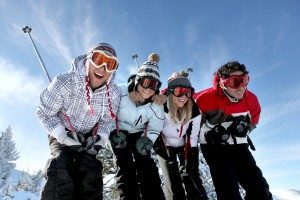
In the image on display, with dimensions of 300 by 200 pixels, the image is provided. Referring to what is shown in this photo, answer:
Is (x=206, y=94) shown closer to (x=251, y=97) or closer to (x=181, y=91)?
(x=181, y=91)

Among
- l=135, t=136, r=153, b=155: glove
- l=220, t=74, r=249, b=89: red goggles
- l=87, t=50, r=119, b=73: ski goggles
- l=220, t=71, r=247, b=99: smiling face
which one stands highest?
l=220, t=74, r=249, b=89: red goggles

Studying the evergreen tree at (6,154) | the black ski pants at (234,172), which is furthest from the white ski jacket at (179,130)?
the evergreen tree at (6,154)

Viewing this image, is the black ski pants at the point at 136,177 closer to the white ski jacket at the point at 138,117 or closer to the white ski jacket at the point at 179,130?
the white ski jacket at the point at 138,117

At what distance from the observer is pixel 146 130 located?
6449mm

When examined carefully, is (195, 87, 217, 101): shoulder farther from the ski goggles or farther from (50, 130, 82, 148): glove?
(50, 130, 82, 148): glove

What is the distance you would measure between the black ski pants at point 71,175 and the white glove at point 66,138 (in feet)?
0.29

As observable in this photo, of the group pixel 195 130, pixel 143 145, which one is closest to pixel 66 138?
pixel 143 145

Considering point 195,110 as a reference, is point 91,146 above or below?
below

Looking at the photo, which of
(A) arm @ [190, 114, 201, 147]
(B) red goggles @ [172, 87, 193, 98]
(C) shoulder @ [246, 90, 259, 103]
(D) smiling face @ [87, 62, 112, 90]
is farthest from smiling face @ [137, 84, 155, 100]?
(C) shoulder @ [246, 90, 259, 103]

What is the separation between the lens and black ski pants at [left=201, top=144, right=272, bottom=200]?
6.06m

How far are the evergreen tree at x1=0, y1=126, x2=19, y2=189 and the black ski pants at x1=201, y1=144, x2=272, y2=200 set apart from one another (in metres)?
72.2

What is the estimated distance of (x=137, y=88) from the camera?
21.2ft

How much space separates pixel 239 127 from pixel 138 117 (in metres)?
2.08

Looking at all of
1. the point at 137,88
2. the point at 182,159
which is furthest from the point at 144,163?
the point at 137,88
